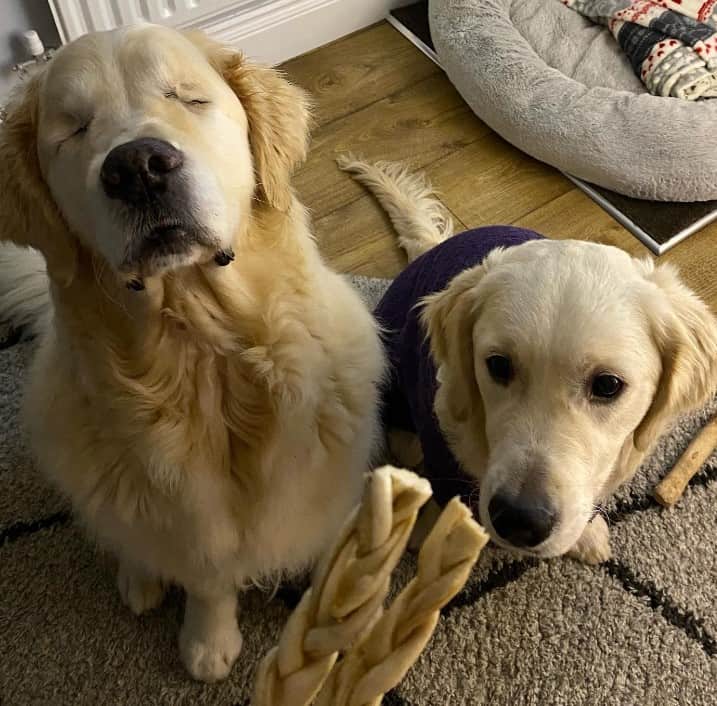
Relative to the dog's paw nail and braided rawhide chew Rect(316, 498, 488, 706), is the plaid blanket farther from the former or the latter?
braided rawhide chew Rect(316, 498, 488, 706)

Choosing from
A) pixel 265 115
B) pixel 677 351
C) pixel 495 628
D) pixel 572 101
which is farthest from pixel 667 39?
pixel 495 628

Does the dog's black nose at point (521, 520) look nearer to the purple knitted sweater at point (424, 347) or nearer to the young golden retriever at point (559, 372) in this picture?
the young golden retriever at point (559, 372)

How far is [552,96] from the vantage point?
2.00 m

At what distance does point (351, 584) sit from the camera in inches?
25.9

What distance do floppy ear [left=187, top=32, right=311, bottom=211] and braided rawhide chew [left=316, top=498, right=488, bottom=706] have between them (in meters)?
0.59

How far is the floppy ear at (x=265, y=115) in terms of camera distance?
1086 mm

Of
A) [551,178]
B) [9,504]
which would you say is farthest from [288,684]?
[551,178]

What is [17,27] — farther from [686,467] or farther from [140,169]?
[686,467]

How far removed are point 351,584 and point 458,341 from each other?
592 millimetres

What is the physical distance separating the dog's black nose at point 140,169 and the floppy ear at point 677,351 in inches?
25.1

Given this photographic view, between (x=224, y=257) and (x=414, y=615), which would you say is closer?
(x=414, y=615)

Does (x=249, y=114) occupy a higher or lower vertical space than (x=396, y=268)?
higher

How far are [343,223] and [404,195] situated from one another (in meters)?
0.17

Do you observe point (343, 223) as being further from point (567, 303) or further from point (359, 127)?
point (567, 303)
